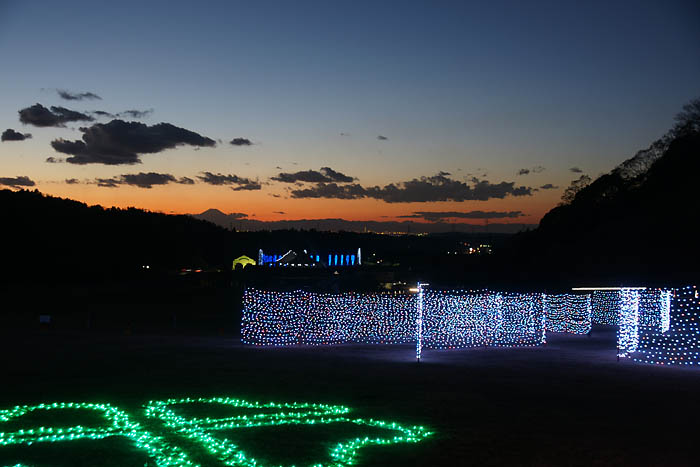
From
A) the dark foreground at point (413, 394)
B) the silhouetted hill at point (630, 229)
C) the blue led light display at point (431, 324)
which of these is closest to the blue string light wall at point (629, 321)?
the dark foreground at point (413, 394)

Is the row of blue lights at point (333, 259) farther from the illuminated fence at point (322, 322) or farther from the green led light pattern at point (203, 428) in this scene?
the green led light pattern at point (203, 428)

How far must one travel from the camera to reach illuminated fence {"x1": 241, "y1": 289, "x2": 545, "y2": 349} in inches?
1096

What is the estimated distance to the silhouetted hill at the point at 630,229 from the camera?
4506 cm

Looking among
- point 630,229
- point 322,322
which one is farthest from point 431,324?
point 630,229

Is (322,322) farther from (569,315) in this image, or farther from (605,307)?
(605,307)

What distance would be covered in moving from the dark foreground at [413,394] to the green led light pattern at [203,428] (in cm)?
24

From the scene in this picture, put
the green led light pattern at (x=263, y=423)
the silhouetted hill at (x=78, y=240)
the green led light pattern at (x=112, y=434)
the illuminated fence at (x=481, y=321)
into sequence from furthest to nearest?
the silhouetted hill at (x=78, y=240) < the illuminated fence at (x=481, y=321) < the green led light pattern at (x=263, y=423) < the green led light pattern at (x=112, y=434)

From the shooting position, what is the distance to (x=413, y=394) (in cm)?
1376

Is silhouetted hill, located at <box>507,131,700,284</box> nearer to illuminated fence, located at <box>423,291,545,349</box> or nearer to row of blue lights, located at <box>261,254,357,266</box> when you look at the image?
illuminated fence, located at <box>423,291,545,349</box>

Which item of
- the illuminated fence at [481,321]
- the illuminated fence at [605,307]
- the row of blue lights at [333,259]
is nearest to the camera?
the illuminated fence at [481,321]

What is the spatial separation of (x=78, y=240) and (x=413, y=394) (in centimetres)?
8760

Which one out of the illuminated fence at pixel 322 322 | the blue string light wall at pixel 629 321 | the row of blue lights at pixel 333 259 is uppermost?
the row of blue lights at pixel 333 259

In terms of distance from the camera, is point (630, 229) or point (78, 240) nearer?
point (630, 229)

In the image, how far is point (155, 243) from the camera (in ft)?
358
